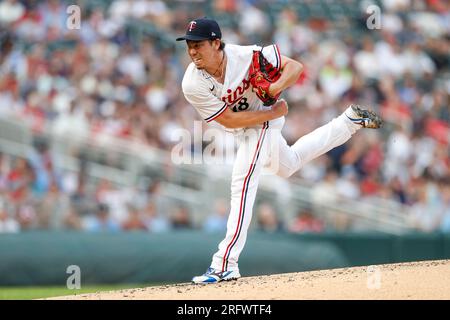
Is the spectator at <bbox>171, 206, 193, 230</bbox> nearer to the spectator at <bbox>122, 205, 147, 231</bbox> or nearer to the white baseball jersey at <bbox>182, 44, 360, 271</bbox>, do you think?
the spectator at <bbox>122, 205, 147, 231</bbox>

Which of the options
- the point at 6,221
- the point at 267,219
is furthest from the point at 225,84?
the point at 6,221

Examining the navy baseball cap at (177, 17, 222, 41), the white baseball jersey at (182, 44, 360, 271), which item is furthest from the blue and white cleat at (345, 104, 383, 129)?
the navy baseball cap at (177, 17, 222, 41)

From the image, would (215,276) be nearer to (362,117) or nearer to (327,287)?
(327,287)

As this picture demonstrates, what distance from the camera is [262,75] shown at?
23.8ft

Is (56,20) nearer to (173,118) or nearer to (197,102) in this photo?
(173,118)

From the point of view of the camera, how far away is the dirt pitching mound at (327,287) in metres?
6.58

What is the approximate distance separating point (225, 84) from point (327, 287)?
1668mm

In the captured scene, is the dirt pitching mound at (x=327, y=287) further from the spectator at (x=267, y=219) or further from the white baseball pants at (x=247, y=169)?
the spectator at (x=267, y=219)

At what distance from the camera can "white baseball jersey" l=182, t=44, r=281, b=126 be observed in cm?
727

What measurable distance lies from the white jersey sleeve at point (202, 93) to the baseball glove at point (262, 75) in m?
0.28

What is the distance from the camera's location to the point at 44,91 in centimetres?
1467

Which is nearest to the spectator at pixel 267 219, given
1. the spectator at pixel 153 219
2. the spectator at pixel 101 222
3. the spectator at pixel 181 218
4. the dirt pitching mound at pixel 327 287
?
the spectator at pixel 181 218

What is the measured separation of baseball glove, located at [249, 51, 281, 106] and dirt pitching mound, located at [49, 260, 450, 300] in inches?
54.6
